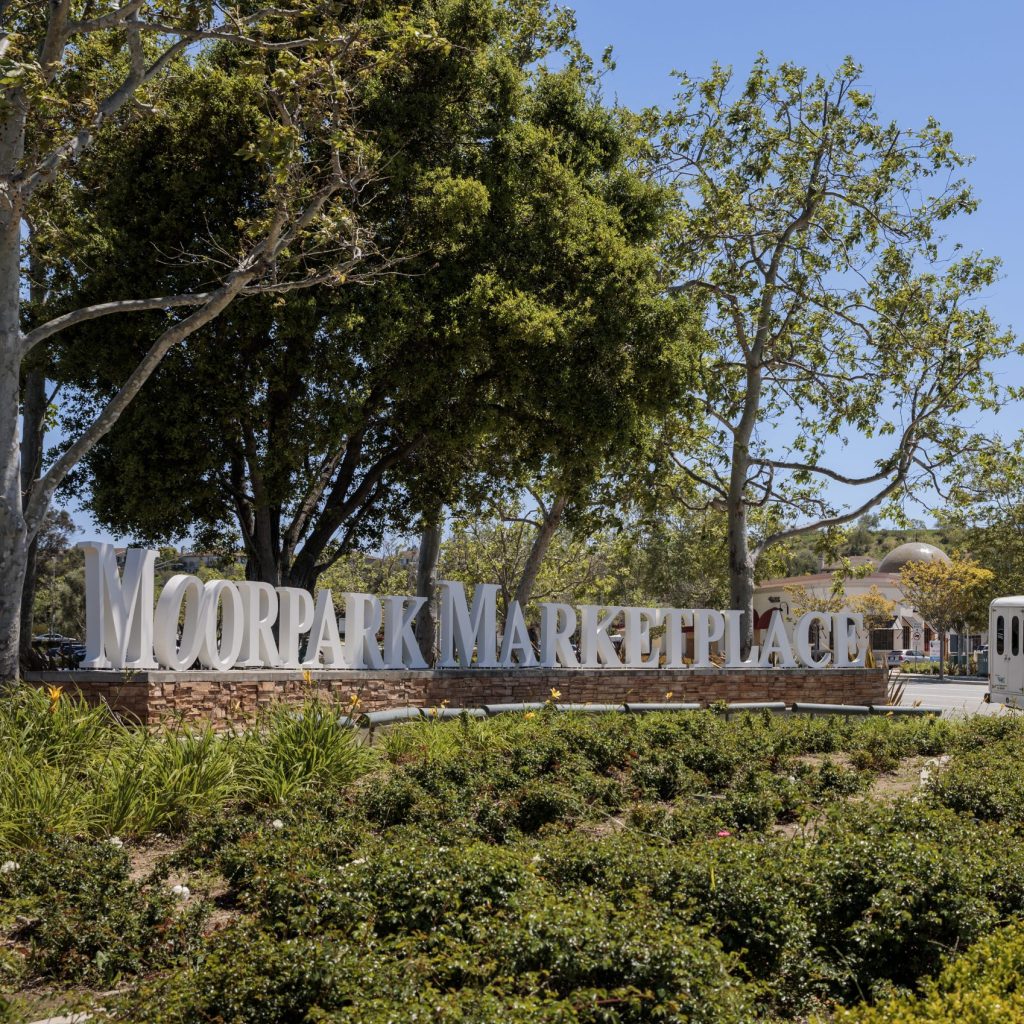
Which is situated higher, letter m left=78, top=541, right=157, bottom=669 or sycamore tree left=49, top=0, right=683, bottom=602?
sycamore tree left=49, top=0, right=683, bottom=602

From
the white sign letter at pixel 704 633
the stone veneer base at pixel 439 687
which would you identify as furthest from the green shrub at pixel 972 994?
the white sign letter at pixel 704 633

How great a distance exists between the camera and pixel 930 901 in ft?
17.5

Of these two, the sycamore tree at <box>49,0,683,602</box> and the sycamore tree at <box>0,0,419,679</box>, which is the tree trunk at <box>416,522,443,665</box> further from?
the sycamore tree at <box>0,0,419,679</box>

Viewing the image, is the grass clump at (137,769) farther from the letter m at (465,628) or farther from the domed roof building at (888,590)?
the domed roof building at (888,590)

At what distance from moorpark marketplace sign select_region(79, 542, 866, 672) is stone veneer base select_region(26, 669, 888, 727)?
21cm

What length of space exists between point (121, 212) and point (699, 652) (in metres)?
12.1

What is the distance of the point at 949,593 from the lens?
50.1 metres

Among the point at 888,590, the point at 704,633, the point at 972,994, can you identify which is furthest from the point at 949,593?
the point at 972,994

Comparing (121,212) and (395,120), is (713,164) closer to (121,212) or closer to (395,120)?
(395,120)

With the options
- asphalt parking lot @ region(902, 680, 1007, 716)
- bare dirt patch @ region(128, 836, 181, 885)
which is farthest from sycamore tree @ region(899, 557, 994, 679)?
bare dirt patch @ region(128, 836, 181, 885)

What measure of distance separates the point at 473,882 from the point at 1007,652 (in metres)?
21.1

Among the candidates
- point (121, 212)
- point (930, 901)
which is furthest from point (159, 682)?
point (930, 901)

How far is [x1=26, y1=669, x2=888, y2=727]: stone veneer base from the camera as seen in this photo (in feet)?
39.3

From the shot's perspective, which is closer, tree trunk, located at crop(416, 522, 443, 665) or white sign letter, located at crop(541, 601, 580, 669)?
white sign letter, located at crop(541, 601, 580, 669)
